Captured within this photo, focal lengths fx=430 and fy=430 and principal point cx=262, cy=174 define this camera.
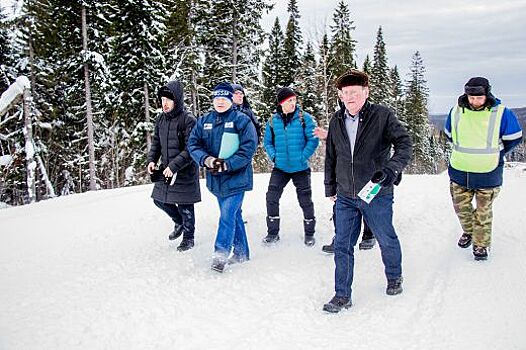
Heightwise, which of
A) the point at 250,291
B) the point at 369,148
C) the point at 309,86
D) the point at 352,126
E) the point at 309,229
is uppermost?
the point at 309,86

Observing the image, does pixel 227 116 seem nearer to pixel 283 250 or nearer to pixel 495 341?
pixel 283 250

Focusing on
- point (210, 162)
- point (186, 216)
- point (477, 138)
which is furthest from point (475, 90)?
point (186, 216)

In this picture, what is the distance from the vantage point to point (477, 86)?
4645mm

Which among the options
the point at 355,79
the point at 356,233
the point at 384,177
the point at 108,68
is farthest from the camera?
the point at 108,68

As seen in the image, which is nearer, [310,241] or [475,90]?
[475,90]

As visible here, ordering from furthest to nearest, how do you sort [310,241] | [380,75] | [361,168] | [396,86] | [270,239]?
1. [396,86]
2. [380,75]
3. [270,239]
4. [310,241]
5. [361,168]

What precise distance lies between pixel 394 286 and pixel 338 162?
1.34 metres

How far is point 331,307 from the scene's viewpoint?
155 inches

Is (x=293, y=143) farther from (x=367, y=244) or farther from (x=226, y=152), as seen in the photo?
(x=367, y=244)

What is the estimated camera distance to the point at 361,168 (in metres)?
4.08

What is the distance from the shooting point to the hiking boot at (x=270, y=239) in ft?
19.8

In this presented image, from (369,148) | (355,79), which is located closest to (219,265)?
(369,148)

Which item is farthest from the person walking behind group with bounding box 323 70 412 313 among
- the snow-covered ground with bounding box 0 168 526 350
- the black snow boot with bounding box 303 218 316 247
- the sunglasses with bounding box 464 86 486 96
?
the black snow boot with bounding box 303 218 316 247

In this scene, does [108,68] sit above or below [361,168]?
above
